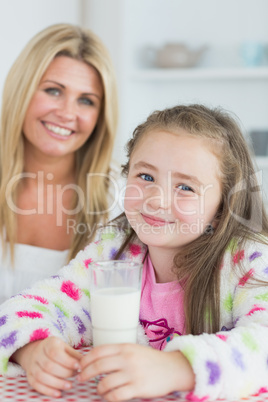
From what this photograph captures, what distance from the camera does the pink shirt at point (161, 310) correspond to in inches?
52.2

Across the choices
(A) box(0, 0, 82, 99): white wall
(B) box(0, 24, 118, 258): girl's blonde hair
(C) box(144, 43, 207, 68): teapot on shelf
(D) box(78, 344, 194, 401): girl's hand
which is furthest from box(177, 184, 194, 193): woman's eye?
(C) box(144, 43, 207, 68): teapot on shelf

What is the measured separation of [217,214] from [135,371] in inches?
22.1

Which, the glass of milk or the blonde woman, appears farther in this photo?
the blonde woman

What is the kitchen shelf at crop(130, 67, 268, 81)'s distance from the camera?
3.55 m

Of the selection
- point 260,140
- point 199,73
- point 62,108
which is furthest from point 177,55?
point 62,108

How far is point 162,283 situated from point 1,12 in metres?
2.30

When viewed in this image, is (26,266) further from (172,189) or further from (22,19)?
(22,19)

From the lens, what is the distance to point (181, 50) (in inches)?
145

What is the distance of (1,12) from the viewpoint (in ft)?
10.5

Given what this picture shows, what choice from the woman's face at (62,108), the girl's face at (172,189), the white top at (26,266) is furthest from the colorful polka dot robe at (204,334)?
the woman's face at (62,108)

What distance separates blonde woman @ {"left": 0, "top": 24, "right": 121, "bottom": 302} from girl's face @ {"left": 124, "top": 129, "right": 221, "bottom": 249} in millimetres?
900

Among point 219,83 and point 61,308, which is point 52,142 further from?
point 219,83

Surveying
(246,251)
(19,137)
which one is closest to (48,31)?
(19,137)

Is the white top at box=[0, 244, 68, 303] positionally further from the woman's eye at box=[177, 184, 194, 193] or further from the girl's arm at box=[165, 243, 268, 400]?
the girl's arm at box=[165, 243, 268, 400]
